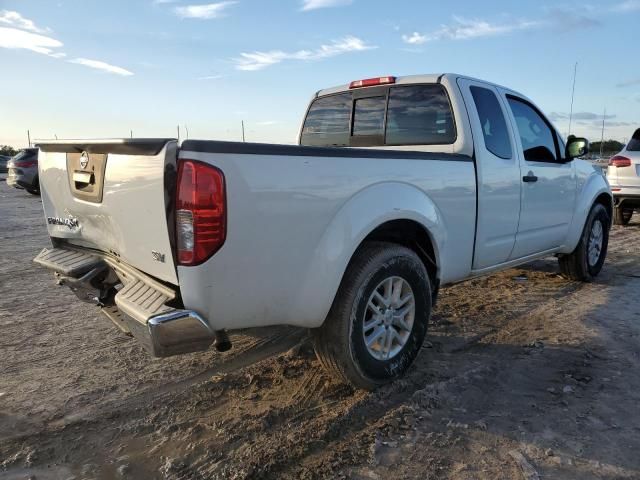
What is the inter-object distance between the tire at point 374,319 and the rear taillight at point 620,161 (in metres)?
8.00

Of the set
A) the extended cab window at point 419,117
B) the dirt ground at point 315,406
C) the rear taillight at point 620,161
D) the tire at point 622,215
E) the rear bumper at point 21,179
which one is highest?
the extended cab window at point 419,117

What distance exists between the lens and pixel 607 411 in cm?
307

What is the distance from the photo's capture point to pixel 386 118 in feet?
15.3

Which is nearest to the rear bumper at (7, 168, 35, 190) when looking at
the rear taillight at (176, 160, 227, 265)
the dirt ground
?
the dirt ground

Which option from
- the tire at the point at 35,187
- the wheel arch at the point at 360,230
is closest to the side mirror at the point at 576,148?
the wheel arch at the point at 360,230

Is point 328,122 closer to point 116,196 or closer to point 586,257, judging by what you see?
point 116,196

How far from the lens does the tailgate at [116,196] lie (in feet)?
8.25

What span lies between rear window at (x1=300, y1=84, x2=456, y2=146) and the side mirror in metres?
1.85

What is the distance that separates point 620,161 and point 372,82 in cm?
715

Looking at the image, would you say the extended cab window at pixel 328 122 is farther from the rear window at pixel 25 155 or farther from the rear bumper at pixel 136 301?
the rear window at pixel 25 155

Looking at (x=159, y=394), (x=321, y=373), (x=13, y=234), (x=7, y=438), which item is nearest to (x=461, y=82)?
(x=321, y=373)

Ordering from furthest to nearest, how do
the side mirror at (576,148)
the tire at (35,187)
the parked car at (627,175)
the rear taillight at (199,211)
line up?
the tire at (35,187) → the parked car at (627,175) → the side mirror at (576,148) → the rear taillight at (199,211)

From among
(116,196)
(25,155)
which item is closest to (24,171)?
(25,155)

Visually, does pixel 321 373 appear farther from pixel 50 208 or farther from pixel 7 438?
pixel 50 208
